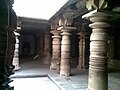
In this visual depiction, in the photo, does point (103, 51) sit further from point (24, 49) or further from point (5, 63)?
point (24, 49)

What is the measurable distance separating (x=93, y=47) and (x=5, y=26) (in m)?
2.77

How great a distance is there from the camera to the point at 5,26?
1.26m

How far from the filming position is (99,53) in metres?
3.72

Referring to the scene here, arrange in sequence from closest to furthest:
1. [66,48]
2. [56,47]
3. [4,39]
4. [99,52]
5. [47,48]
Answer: [4,39] < [99,52] < [66,48] < [56,47] < [47,48]

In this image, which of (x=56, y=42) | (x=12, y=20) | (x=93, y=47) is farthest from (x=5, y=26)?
(x=56, y=42)

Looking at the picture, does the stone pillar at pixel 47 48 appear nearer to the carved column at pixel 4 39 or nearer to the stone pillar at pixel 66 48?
the stone pillar at pixel 66 48

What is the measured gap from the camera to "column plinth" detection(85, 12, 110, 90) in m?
3.72

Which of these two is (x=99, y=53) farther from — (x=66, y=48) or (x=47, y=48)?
(x=47, y=48)

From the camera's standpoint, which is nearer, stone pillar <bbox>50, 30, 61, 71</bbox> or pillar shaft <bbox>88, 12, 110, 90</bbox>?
pillar shaft <bbox>88, 12, 110, 90</bbox>

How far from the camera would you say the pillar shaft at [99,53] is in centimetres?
372

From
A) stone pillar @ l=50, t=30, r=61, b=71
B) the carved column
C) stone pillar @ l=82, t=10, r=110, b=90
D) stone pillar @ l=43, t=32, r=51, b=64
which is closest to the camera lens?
the carved column

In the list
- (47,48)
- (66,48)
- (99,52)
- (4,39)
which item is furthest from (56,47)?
(4,39)

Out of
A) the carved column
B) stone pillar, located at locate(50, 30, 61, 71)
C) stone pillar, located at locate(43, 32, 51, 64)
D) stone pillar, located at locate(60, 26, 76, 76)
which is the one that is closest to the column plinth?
the carved column

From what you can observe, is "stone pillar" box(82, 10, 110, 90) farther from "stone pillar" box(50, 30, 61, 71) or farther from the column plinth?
"stone pillar" box(50, 30, 61, 71)
